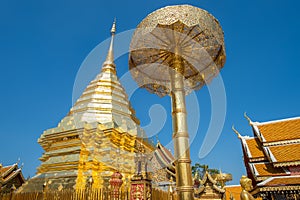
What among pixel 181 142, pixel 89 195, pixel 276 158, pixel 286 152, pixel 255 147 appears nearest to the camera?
pixel 181 142

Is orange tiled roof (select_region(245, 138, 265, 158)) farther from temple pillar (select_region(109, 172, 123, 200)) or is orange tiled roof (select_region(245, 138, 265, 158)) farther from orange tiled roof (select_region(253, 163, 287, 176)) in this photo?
temple pillar (select_region(109, 172, 123, 200))

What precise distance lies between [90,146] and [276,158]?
7.74 meters

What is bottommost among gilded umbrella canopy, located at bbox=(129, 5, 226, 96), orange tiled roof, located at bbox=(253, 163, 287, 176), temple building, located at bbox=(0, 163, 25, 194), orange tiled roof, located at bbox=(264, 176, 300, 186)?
orange tiled roof, located at bbox=(264, 176, 300, 186)

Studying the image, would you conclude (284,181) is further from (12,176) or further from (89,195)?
(12,176)

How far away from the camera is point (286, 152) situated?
1035 centimetres

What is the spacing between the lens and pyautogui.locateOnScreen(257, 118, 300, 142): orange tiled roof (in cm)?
1117

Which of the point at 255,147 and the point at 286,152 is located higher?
the point at 255,147

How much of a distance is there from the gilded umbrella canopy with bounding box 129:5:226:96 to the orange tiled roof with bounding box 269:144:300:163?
657 cm

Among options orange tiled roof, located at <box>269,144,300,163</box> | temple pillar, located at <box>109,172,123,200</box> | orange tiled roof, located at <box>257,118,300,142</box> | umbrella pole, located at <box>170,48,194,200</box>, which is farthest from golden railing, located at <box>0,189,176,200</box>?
orange tiled roof, located at <box>257,118,300,142</box>

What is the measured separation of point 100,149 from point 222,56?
5998 mm

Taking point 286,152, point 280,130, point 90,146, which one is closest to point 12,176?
point 90,146

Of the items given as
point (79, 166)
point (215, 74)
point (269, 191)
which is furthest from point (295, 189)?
point (79, 166)

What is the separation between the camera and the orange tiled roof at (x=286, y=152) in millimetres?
9750

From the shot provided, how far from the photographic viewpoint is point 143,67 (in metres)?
5.33
